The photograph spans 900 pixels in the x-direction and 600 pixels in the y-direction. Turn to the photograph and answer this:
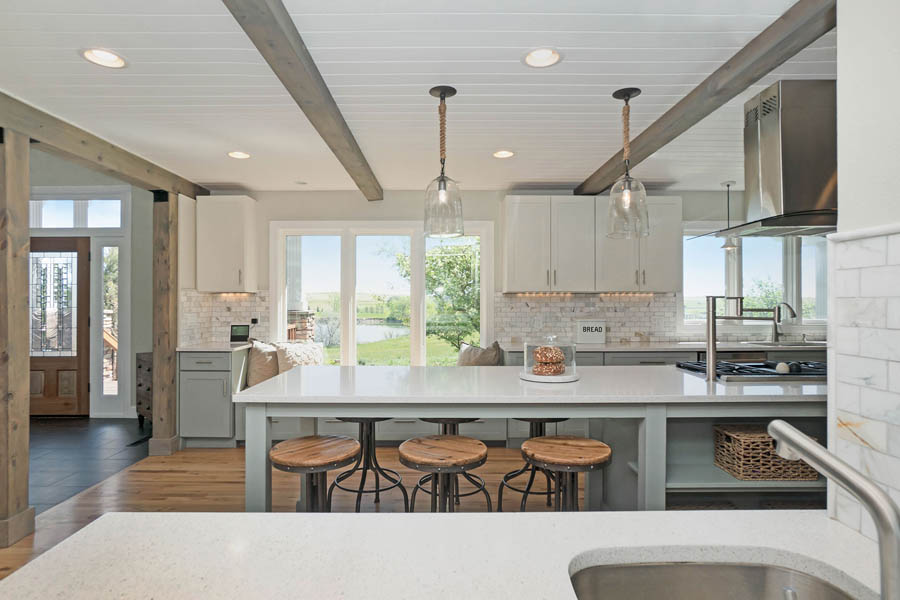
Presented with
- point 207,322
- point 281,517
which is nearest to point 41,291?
point 207,322

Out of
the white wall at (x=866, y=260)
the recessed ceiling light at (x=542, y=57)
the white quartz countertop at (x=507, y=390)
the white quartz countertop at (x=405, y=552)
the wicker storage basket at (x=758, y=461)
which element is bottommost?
the wicker storage basket at (x=758, y=461)

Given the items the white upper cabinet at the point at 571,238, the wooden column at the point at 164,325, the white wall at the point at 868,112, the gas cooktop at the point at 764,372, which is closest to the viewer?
the white wall at the point at 868,112

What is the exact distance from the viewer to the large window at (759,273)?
4.95m

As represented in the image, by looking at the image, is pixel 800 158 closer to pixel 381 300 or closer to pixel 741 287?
pixel 741 287

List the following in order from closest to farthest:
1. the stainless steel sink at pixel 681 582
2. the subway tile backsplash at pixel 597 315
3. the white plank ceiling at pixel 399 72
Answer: the stainless steel sink at pixel 681 582, the white plank ceiling at pixel 399 72, the subway tile backsplash at pixel 597 315

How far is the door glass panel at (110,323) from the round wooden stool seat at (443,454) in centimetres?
479

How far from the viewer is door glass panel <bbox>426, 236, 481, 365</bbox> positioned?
205 inches

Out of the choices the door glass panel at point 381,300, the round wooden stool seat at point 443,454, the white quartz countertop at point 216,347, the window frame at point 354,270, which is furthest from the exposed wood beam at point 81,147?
the round wooden stool seat at point 443,454

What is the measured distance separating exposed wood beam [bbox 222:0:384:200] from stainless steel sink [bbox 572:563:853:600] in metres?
1.98

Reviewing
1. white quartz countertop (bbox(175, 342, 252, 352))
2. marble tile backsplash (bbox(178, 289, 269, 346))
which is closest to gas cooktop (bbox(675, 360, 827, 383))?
white quartz countertop (bbox(175, 342, 252, 352))

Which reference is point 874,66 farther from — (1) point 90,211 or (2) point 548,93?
(1) point 90,211

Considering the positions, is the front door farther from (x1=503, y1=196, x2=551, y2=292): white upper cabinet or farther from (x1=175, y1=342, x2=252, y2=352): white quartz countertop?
(x1=503, y1=196, x2=551, y2=292): white upper cabinet

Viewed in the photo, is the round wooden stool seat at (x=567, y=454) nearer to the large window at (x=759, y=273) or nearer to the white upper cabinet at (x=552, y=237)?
the white upper cabinet at (x=552, y=237)

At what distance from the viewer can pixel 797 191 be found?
229 cm
